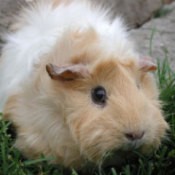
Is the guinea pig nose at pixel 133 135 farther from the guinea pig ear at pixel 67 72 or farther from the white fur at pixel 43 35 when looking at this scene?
the white fur at pixel 43 35

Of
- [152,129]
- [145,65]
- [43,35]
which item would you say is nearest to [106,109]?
[152,129]

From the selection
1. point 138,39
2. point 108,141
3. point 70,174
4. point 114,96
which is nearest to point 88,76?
point 114,96

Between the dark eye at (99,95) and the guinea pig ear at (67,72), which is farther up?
the guinea pig ear at (67,72)

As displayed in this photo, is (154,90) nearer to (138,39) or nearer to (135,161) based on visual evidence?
(135,161)

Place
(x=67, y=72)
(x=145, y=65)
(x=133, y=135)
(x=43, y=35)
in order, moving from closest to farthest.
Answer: (x=133, y=135), (x=67, y=72), (x=145, y=65), (x=43, y=35)

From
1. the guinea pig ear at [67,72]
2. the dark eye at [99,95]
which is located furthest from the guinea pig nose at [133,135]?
the guinea pig ear at [67,72]

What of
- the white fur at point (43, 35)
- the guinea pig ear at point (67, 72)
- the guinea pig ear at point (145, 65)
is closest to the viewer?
the guinea pig ear at point (67, 72)

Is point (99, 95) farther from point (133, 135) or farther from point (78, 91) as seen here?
point (133, 135)
